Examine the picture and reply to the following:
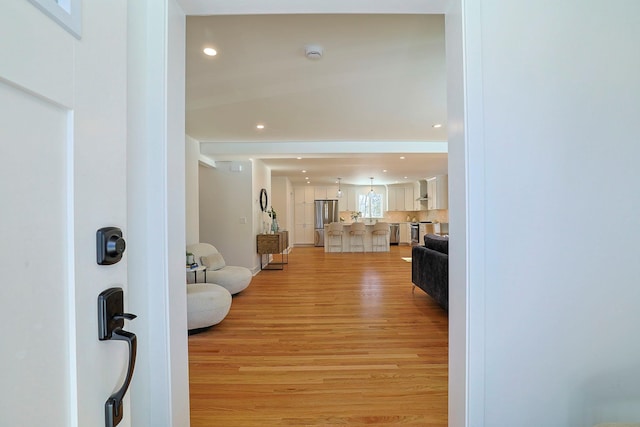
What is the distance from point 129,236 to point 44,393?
0.60m

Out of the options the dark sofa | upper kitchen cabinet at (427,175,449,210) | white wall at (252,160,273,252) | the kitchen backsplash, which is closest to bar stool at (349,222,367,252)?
the kitchen backsplash

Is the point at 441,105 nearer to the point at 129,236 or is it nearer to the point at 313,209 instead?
the point at 129,236

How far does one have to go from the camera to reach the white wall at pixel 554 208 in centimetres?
106

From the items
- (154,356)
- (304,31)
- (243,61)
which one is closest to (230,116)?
(243,61)

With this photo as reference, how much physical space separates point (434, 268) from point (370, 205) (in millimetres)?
8581

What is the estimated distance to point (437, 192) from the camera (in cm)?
948

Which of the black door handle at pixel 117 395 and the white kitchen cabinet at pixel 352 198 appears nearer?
the black door handle at pixel 117 395

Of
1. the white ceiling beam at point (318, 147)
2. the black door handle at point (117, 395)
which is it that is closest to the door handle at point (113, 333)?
the black door handle at point (117, 395)

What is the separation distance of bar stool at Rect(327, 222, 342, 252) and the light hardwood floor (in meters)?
4.74

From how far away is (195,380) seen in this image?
7.07 ft

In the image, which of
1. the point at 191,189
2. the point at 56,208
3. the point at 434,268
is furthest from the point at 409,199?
the point at 56,208

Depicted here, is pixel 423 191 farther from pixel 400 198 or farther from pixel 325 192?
pixel 325 192

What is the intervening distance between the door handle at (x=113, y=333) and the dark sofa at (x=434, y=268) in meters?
3.27

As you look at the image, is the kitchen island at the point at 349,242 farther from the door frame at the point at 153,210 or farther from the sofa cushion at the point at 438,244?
the door frame at the point at 153,210
